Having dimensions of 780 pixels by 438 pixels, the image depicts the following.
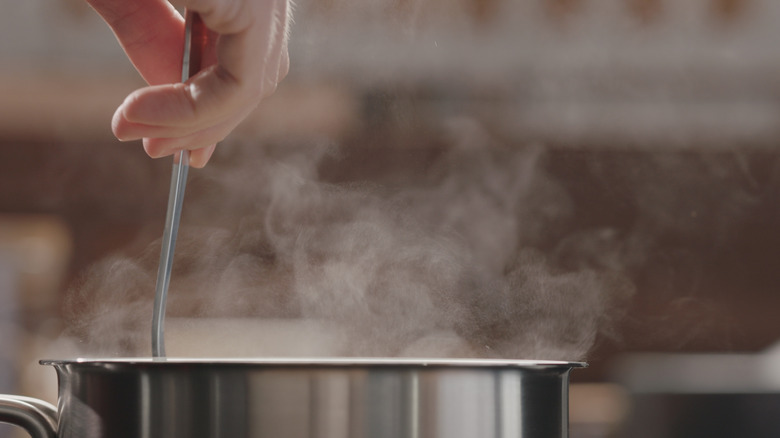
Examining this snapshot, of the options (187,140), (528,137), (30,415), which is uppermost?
(528,137)

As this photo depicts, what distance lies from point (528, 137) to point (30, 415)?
1.20 m

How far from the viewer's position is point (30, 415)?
0.89 ft

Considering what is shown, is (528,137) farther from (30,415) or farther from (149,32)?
(30,415)

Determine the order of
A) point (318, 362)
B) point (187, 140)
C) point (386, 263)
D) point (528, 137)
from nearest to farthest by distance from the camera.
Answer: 1. point (318, 362)
2. point (187, 140)
3. point (386, 263)
4. point (528, 137)

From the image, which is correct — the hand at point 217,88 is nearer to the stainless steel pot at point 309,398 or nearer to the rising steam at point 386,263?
the stainless steel pot at point 309,398

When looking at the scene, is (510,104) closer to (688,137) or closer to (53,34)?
(688,137)

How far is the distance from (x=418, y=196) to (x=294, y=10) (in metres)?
0.33

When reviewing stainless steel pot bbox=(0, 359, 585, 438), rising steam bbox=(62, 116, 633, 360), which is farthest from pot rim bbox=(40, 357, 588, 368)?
rising steam bbox=(62, 116, 633, 360)

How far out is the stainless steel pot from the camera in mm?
233

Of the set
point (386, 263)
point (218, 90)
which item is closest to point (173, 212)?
point (218, 90)

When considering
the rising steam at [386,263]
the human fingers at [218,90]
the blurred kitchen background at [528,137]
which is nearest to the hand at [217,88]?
the human fingers at [218,90]

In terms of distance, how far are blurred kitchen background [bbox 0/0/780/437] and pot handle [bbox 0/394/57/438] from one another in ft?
3.28

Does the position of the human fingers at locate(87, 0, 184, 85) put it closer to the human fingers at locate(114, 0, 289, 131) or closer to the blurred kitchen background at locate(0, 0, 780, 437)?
the human fingers at locate(114, 0, 289, 131)

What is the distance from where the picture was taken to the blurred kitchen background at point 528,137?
130 centimetres
